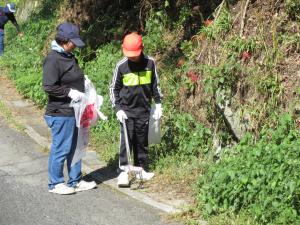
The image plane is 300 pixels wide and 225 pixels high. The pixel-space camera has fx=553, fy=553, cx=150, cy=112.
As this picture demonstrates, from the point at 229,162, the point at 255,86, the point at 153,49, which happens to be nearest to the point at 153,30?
the point at 153,49

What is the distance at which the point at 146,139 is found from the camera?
22.7 feet

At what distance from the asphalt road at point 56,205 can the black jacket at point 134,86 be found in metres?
1.05

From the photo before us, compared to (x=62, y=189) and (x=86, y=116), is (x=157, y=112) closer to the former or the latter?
(x=86, y=116)

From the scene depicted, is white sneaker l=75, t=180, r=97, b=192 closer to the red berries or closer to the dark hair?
the dark hair

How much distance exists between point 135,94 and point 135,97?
0.13 feet

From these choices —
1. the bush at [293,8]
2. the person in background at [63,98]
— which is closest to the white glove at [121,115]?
the person in background at [63,98]

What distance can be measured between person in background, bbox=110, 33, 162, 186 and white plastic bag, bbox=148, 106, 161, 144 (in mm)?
97

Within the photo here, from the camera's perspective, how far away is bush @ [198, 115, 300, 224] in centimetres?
516

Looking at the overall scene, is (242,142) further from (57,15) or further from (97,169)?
(57,15)

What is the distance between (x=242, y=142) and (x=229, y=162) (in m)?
0.37

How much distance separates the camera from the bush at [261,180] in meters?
5.16

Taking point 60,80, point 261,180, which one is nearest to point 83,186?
point 60,80

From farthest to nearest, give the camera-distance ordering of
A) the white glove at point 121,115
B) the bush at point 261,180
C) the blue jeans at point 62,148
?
the white glove at point 121,115, the blue jeans at point 62,148, the bush at point 261,180

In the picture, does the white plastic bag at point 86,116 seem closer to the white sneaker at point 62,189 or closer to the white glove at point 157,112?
the white sneaker at point 62,189
